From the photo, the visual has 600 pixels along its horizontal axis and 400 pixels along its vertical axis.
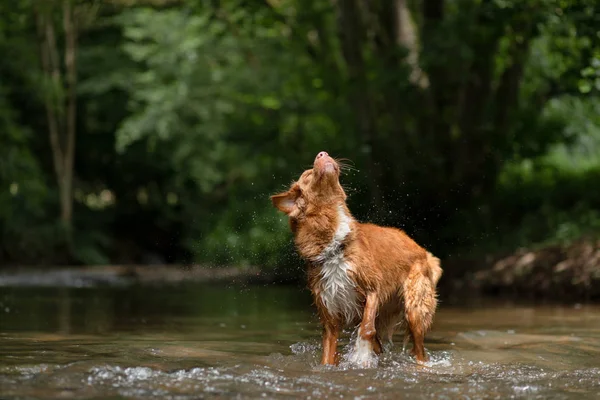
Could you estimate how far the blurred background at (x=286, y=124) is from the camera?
55.0ft

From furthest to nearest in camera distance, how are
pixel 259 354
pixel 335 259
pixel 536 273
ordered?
pixel 536 273 → pixel 259 354 → pixel 335 259

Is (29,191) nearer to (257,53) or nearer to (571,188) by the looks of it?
(257,53)

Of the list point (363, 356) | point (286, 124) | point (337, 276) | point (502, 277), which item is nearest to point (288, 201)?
point (337, 276)

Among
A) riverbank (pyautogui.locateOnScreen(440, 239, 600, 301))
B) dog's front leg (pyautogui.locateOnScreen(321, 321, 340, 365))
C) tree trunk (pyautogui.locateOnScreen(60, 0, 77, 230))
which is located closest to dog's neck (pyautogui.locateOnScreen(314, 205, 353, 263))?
dog's front leg (pyautogui.locateOnScreen(321, 321, 340, 365))

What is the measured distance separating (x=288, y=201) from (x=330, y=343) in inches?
46.3

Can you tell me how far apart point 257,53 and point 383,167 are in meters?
7.27

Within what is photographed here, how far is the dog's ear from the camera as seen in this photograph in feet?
24.5

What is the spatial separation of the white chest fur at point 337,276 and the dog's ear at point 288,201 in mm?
370

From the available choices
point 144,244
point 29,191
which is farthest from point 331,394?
point 144,244

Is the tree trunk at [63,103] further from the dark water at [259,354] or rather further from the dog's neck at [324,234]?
the dog's neck at [324,234]

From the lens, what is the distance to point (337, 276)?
735 cm

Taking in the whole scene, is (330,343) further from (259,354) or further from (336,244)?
(259,354)

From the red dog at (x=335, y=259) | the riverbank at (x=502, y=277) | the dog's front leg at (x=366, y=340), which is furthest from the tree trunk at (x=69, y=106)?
the dog's front leg at (x=366, y=340)

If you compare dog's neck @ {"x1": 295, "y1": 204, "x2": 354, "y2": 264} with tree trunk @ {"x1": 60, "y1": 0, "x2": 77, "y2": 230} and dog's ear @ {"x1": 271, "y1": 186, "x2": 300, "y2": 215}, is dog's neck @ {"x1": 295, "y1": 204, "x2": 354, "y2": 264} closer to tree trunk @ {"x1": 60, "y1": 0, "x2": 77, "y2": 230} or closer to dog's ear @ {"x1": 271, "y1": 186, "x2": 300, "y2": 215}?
dog's ear @ {"x1": 271, "y1": 186, "x2": 300, "y2": 215}
